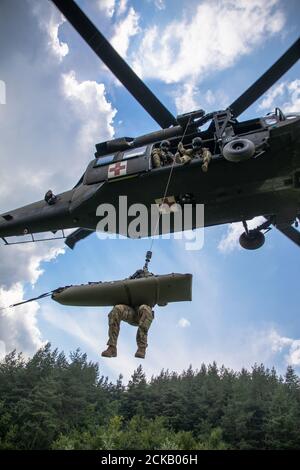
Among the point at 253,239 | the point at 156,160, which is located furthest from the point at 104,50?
the point at 253,239

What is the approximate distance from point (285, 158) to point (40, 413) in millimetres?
45681

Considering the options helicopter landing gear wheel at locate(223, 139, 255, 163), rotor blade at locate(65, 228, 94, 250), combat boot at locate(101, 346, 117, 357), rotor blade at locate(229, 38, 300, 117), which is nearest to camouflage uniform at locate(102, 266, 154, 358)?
combat boot at locate(101, 346, 117, 357)

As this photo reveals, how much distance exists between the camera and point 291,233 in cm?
1020

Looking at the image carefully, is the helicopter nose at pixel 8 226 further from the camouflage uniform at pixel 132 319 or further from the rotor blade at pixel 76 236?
the camouflage uniform at pixel 132 319

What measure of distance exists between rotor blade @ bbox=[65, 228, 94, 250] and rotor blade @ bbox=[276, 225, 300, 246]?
517 cm

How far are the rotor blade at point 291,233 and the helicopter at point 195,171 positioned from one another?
0.08 feet

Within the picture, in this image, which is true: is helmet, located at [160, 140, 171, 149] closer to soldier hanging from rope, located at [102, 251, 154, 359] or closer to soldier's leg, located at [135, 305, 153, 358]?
soldier hanging from rope, located at [102, 251, 154, 359]

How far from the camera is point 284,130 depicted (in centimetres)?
770

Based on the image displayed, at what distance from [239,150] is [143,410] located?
2013 inches

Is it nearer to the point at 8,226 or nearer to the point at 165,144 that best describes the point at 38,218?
the point at 8,226

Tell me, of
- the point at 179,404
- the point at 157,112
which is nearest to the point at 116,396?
the point at 179,404

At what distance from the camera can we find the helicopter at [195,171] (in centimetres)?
784

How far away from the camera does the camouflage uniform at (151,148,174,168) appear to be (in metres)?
8.55
